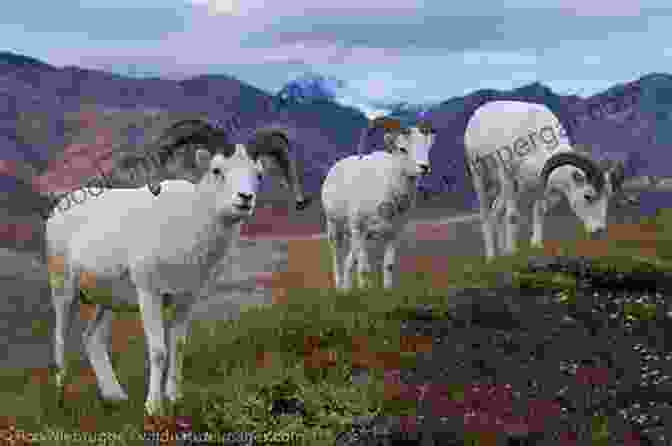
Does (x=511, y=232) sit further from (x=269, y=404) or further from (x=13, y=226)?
(x=13, y=226)

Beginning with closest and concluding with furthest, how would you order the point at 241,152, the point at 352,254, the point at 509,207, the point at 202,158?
the point at 241,152 < the point at 202,158 < the point at 352,254 < the point at 509,207

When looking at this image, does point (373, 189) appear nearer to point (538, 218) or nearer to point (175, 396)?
point (538, 218)

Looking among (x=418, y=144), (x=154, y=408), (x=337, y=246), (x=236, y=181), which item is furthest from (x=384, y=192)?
(x=154, y=408)

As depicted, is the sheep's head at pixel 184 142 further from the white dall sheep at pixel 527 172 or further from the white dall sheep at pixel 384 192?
the white dall sheep at pixel 527 172

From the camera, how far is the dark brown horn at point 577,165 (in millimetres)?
18484

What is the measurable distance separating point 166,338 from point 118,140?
28.0 metres

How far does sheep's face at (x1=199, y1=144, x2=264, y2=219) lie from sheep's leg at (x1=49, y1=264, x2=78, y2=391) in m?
2.74

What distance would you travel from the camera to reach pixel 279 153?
34.0 feet

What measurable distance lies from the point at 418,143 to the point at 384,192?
1.10 meters

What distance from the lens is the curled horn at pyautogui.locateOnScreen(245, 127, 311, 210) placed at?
32.5ft

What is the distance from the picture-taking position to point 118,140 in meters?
37.4

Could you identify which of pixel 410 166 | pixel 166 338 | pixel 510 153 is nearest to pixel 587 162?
pixel 510 153

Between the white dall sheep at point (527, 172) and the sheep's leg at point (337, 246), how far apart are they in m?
3.23

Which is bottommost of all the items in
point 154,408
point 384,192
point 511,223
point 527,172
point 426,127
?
point 154,408
